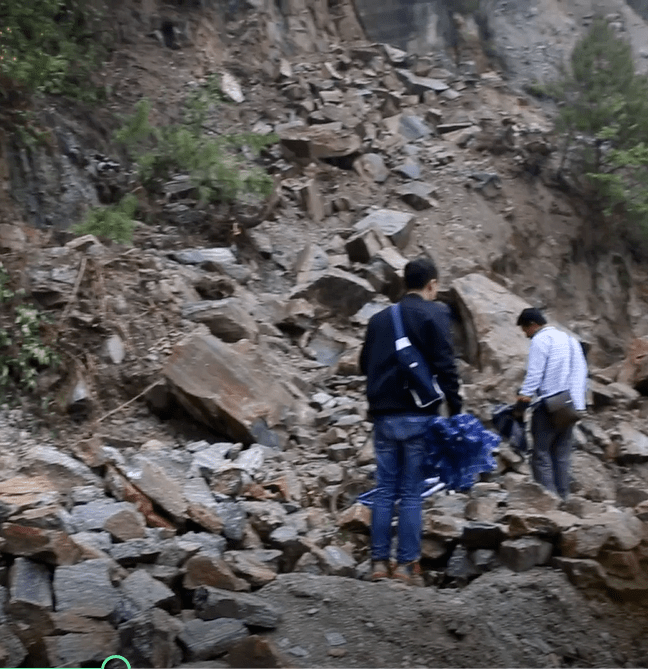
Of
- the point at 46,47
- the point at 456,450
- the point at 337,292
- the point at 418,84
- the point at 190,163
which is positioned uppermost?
the point at 46,47

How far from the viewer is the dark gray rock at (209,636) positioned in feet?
10.7

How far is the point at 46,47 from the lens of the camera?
9531 mm

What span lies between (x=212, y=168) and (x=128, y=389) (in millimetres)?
3597

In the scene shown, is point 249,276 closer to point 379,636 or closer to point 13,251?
point 13,251

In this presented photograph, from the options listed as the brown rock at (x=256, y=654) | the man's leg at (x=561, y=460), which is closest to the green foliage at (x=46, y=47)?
the man's leg at (x=561, y=460)

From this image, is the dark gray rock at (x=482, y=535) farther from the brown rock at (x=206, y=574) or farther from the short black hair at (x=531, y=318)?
the short black hair at (x=531, y=318)

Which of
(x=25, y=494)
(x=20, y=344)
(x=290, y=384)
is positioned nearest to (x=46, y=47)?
(x=20, y=344)

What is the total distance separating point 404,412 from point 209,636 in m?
1.46

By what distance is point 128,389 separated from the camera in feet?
20.9

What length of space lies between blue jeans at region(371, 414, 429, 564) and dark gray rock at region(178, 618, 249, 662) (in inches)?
42.3

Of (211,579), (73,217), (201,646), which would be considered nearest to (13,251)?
(73,217)

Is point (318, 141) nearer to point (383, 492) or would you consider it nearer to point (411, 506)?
point (383, 492)

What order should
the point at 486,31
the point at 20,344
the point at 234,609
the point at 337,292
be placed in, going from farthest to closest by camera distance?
the point at 486,31 < the point at 337,292 < the point at 20,344 < the point at 234,609

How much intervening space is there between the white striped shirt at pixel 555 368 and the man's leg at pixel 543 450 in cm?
21
